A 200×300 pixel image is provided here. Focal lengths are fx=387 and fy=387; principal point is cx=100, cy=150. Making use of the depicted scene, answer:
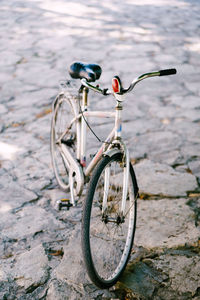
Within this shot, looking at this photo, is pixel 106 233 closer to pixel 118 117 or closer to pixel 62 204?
pixel 62 204

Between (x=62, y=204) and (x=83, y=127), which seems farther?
(x=62, y=204)

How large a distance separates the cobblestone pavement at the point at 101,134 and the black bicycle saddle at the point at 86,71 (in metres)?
1.07

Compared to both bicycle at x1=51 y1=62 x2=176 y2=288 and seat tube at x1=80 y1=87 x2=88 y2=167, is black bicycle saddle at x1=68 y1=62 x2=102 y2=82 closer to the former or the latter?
bicycle at x1=51 y1=62 x2=176 y2=288

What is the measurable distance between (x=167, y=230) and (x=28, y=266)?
0.99m

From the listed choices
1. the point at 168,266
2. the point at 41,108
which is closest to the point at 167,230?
the point at 168,266

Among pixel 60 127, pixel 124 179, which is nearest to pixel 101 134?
pixel 60 127

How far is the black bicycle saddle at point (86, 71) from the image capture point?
2410 millimetres

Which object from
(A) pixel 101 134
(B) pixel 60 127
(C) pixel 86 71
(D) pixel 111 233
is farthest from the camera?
(A) pixel 101 134

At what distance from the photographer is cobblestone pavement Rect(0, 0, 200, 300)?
2.34 m

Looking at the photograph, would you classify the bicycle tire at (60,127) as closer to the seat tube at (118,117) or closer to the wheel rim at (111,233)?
the wheel rim at (111,233)

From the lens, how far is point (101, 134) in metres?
4.08

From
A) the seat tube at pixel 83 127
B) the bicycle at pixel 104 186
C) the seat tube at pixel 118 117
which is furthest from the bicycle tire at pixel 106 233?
the seat tube at pixel 83 127

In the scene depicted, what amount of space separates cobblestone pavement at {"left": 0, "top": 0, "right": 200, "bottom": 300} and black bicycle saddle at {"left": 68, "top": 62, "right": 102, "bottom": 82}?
1068mm

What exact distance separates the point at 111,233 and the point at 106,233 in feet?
0.21
